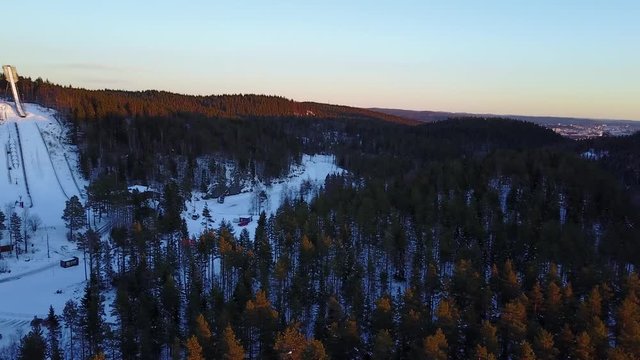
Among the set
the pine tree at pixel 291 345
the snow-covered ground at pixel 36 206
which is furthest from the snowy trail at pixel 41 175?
the pine tree at pixel 291 345

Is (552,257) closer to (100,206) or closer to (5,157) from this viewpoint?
(100,206)

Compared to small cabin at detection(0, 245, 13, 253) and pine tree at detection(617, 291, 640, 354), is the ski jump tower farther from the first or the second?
pine tree at detection(617, 291, 640, 354)

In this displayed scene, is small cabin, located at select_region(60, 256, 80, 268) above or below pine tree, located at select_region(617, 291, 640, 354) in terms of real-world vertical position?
below

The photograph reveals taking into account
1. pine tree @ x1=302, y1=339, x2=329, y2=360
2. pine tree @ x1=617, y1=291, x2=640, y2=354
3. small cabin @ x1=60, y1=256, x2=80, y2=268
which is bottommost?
small cabin @ x1=60, y1=256, x2=80, y2=268

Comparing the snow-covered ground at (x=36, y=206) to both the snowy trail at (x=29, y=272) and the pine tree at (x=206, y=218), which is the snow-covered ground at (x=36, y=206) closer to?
the snowy trail at (x=29, y=272)

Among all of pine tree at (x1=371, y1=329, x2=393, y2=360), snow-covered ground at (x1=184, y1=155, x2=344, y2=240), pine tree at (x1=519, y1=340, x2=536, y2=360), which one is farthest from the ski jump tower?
pine tree at (x1=519, y1=340, x2=536, y2=360)

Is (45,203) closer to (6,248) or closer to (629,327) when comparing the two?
(6,248)
